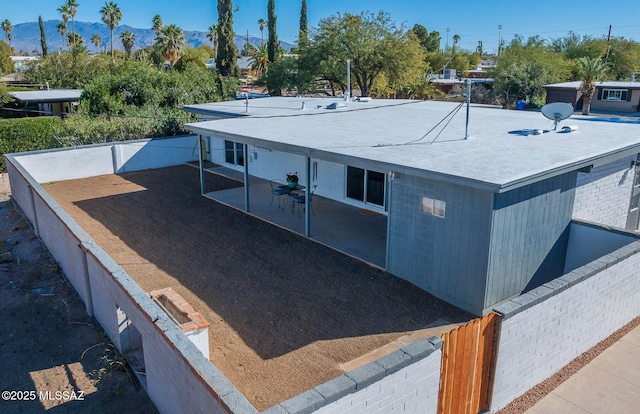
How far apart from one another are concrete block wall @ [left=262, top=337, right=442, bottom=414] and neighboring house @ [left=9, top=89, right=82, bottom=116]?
29.3 m

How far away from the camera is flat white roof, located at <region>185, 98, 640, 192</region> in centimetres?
866

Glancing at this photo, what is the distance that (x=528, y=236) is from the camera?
910cm

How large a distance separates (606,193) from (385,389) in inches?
351

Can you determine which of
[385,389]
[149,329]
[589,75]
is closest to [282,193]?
[149,329]

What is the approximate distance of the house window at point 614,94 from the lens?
133 feet

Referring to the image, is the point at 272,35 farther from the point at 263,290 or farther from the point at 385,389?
the point at 385,389

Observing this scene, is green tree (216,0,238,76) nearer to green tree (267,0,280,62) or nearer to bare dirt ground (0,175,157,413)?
green tree (267,0,280,62)

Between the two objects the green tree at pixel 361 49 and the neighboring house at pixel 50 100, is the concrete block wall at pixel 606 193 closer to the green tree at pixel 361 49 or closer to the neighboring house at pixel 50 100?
the neighboring house at pixel 50 100

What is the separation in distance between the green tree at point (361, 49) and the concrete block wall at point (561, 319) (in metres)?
34.1

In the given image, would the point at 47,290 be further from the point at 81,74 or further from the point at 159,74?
the point at 81,74

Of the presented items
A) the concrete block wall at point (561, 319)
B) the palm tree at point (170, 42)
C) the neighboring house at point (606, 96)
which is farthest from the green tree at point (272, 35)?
the concrete block wall at point (561, 319)

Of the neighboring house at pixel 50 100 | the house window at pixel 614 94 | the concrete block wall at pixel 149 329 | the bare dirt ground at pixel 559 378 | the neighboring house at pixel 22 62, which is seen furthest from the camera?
the neighboring house at pixel 22 62

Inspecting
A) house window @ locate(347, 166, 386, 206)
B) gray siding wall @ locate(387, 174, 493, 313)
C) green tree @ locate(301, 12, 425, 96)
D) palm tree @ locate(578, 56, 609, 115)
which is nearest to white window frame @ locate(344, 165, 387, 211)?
house window @ locate(347, 166, 386, 206)

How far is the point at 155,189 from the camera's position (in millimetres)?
17625
